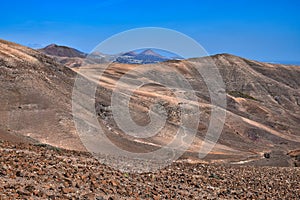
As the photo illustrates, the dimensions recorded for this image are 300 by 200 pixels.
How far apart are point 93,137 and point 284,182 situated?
10650 millimetres

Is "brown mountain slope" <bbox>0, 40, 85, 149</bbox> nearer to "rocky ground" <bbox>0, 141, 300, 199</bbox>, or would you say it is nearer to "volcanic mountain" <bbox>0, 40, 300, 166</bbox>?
"volcanic mountain" <bbox>0, 40, 300, 166</bbox>

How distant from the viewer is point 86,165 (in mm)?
11547

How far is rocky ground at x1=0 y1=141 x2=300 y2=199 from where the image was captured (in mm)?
8241

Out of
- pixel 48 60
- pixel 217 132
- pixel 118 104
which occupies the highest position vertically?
pixel 48 60

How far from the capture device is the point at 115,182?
9.97m

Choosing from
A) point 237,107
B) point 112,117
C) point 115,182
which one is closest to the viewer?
point 115,182

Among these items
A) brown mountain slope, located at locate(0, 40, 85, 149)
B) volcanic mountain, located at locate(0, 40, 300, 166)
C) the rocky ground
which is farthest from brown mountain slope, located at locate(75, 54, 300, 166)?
the rocky ground

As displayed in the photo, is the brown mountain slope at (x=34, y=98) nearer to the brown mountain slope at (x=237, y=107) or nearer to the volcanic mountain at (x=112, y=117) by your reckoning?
the volcanic mountain at (x=112, y=117)

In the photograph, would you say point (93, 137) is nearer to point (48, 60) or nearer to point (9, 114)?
point (9, 114)

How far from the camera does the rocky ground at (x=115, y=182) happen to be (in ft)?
27.0

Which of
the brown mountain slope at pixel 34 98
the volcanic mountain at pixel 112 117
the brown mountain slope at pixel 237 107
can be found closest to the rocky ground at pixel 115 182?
the volcanic mountain at pixel 112 117

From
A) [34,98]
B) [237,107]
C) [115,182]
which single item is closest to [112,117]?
[34,98]

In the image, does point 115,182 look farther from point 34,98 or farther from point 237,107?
point 237,107

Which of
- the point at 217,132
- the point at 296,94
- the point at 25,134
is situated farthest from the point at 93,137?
the point at 296,94
